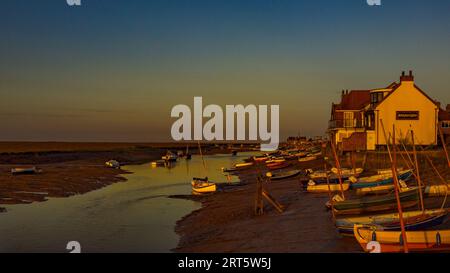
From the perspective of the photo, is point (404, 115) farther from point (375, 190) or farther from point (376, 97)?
point (375, 190)

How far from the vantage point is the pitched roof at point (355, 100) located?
70438 millimetres

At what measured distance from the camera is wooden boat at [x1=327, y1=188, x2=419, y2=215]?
2559 centimetres

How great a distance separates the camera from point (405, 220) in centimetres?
1995

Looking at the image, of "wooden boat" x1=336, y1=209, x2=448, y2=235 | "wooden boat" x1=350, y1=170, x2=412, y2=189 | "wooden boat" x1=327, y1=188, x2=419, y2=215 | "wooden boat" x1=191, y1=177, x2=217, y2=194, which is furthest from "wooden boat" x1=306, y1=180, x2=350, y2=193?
"wooden boat" x1=336, y1=209, x2=448, y2=235

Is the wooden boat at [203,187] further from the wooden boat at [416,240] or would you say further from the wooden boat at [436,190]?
the wooden boat at [416,240]

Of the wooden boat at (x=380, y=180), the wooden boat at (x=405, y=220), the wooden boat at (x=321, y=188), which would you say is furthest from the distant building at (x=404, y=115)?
the wooden boat at (x=405, y=220)

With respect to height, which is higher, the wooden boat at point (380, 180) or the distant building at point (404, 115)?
the distant building at point (404, 115)

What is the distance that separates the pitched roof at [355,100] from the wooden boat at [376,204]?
45422 millimetres

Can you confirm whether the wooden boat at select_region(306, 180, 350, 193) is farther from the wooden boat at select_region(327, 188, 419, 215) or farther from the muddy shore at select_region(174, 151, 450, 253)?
the wooden boat at select_region(327, 188, 419, 215)

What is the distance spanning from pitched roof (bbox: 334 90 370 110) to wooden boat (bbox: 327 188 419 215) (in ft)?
149

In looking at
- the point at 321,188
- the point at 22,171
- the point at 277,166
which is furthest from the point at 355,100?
the point at 22,171

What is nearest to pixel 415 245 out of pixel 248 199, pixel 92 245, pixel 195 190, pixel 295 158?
pixel 92 245
